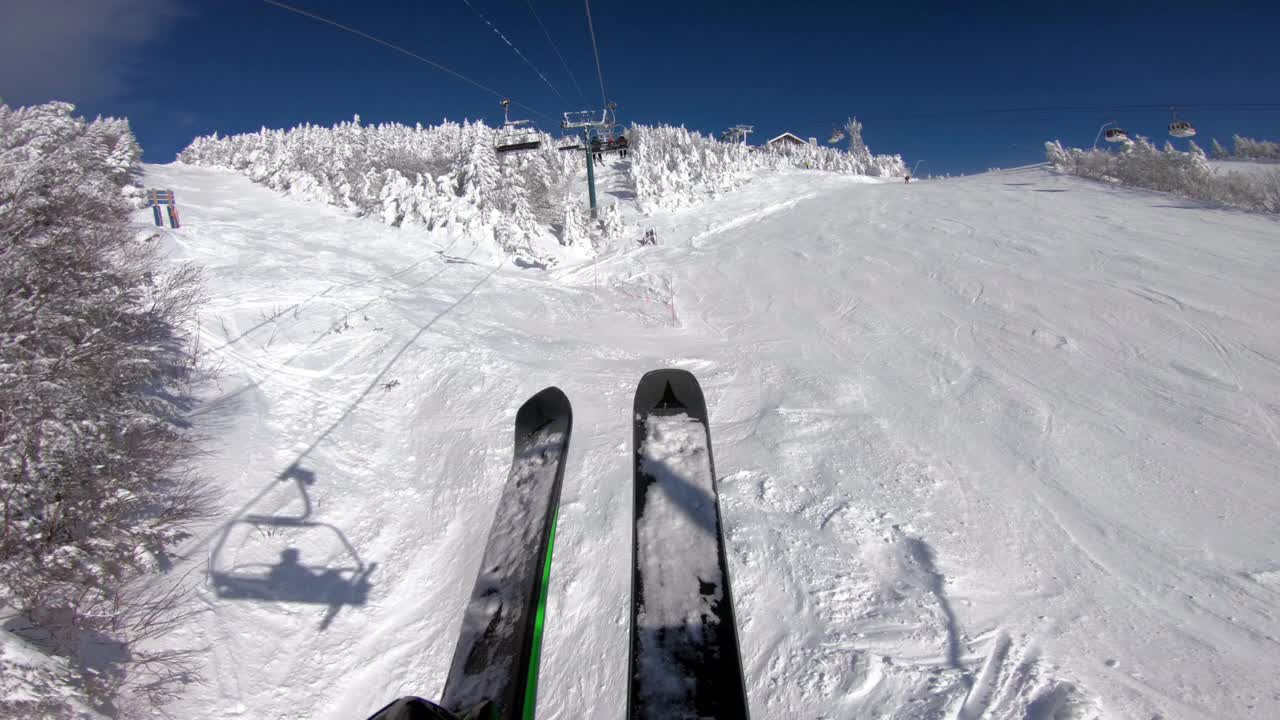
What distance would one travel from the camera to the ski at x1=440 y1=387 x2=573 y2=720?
9.18ft

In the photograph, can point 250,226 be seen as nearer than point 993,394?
No

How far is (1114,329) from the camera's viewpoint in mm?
9078

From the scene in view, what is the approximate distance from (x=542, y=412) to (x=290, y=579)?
3.14 metres

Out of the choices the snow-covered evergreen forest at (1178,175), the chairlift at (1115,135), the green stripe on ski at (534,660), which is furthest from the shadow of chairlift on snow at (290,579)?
the chairlift at (1115,135)

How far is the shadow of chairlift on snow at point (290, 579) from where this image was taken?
15.9ft

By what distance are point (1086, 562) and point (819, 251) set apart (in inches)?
537

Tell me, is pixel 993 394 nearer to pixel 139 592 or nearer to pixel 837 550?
pixel 837 550

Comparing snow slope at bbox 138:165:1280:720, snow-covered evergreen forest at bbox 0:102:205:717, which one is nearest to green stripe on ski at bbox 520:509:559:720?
snow slope at bbox 138:165:1280:720

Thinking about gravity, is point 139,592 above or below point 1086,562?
above

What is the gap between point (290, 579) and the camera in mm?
5082

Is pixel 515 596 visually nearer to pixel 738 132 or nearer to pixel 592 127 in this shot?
pixel 592 127

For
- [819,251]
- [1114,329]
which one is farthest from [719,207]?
[1114,329]

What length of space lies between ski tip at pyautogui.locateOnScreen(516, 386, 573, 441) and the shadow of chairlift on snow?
7.91 ft

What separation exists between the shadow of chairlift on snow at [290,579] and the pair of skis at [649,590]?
7.67ft
